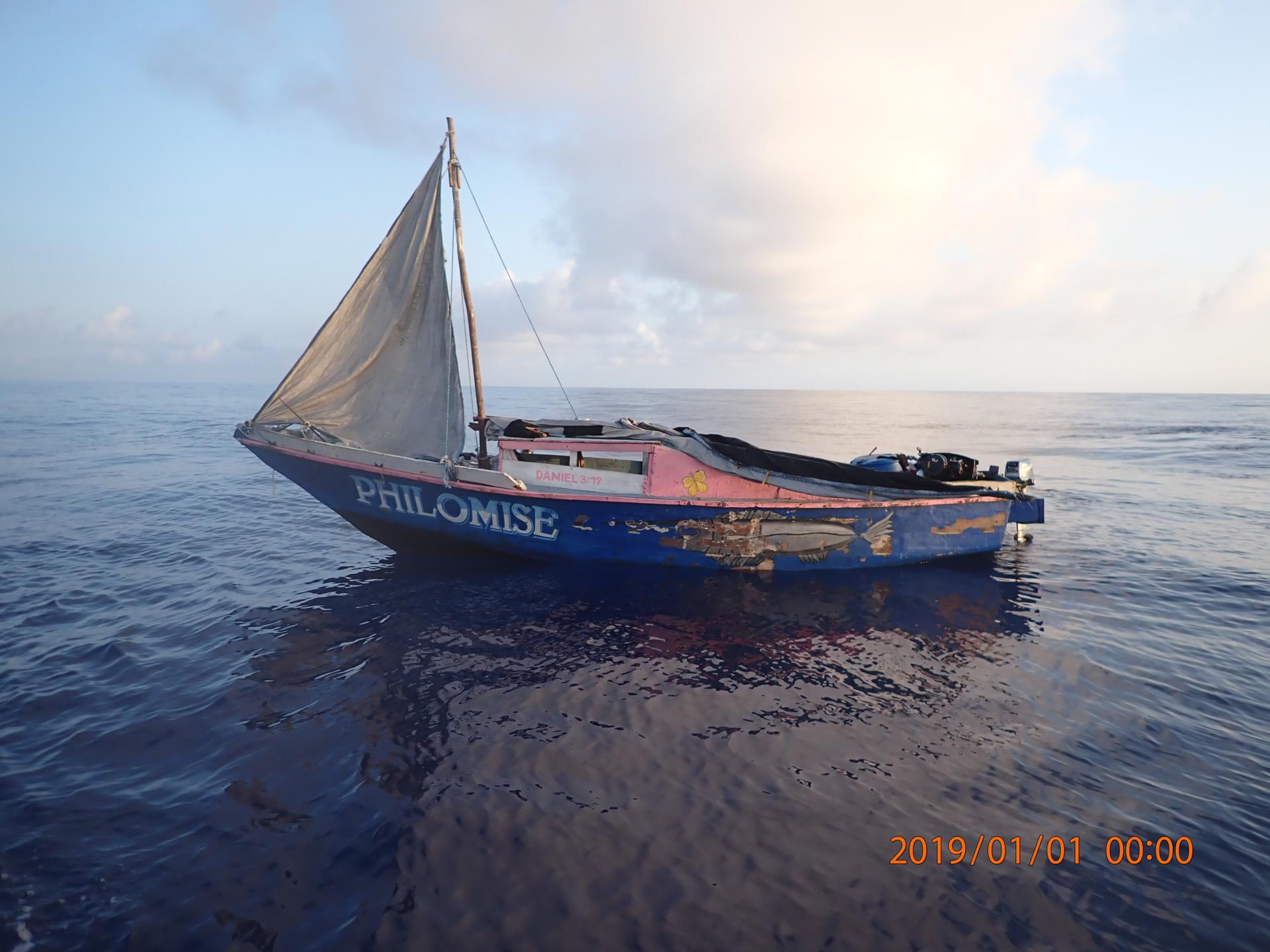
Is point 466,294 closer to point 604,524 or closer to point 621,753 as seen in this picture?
point 604,524

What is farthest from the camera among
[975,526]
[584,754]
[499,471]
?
[975,526]

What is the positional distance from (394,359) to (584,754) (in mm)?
9318

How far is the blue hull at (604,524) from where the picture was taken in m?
11.2

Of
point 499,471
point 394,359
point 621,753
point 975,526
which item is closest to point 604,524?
point 499,471

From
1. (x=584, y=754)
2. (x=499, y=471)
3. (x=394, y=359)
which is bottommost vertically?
(x=584, y=754)

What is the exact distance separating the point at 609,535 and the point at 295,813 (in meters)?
6.93

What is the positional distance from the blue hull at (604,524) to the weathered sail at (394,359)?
4.18 feet

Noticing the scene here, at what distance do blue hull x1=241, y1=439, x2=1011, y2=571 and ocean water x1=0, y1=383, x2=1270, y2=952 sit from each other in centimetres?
59

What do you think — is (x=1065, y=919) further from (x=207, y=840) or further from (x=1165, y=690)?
(x=207, y=840)

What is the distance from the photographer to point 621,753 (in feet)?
20.9

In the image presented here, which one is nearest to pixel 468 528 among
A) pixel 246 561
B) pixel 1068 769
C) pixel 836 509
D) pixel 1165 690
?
pixel 246 561

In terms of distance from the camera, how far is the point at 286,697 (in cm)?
746

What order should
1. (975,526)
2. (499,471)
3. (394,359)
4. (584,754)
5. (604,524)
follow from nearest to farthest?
(584,754)
(604,524)
(499,471)
(394,359)
(975,526)

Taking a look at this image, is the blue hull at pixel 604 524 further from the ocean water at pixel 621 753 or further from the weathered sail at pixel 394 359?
the weathered sail at pixel 394 359
